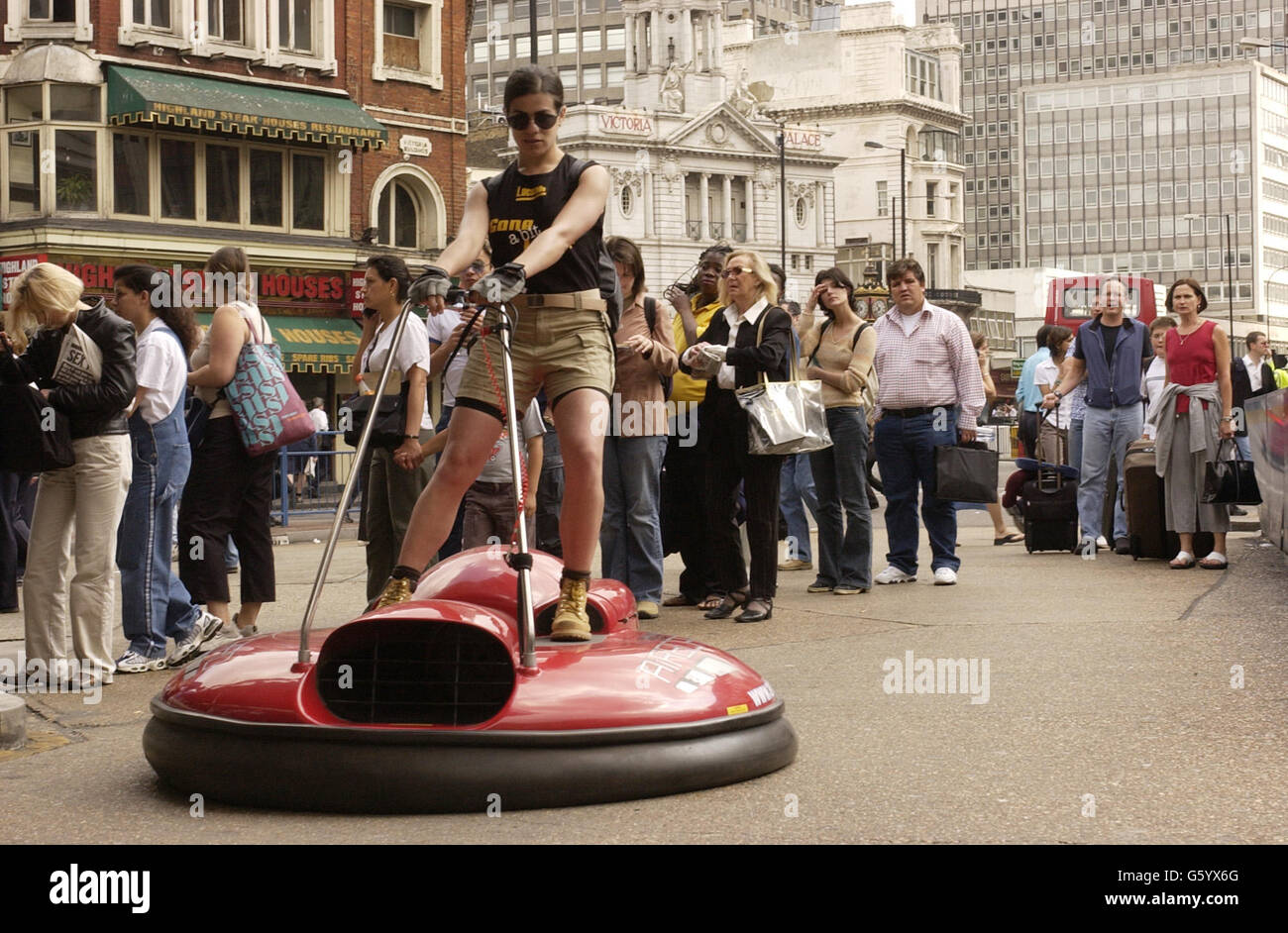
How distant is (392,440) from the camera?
809cm

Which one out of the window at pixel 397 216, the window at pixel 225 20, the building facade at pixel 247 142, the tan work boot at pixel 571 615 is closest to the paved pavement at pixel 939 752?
the tan work boot at pixel 571 615

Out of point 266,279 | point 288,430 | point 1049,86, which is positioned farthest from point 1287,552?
point 1049,86

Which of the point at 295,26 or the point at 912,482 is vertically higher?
the point at 295,26

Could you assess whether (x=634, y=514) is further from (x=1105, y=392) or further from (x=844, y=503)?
(x=1105, y=392)

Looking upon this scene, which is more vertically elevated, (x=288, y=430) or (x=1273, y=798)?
(x=288, y=430)

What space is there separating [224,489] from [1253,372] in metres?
10.9

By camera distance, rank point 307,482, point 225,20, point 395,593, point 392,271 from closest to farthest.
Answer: point 395,593
point 392,271
point 307,482
point 225,20

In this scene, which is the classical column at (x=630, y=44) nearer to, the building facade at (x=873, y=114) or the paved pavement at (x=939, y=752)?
the building facade at (x=873, y=114)

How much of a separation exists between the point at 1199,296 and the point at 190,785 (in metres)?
8.63

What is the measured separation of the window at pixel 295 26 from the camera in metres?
36.0

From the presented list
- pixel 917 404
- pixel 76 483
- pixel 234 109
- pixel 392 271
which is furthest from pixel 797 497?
pixel 234 109

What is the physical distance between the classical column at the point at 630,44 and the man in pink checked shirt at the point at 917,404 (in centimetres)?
10302

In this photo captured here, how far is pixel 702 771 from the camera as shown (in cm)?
506
